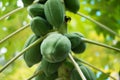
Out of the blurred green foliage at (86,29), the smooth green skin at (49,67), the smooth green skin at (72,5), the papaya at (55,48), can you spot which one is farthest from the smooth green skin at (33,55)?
the blurred green foliage at (86,29)

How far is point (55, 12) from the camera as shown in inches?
87.9

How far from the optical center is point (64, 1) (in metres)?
2.44

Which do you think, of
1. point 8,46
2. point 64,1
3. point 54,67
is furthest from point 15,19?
point 54,67

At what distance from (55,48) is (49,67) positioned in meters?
0.20

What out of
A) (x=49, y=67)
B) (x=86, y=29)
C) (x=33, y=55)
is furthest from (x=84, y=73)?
(x=86, y=29)

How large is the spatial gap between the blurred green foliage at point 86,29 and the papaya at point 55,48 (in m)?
1.17

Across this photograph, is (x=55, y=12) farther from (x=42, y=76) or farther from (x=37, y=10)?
(x=42, y=76)

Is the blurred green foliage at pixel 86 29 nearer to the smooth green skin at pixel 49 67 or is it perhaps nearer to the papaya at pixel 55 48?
the smooth green skin at pixel 49 67

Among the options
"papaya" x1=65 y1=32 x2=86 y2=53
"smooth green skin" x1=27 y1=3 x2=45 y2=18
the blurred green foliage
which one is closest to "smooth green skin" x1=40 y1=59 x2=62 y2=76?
"papaya" x1=65 y1=32 x2=86 y2=53

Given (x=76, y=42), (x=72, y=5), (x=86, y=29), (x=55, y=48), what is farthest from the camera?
(x=86, y=29)

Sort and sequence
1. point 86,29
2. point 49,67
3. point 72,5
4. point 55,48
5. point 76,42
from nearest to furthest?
point 55,48 < point 49,67 < point 76,42 < point 72,5 < point 86,29

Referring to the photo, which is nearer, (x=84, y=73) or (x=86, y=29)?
(x=84, y=73)

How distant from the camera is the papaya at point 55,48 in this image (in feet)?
6.66

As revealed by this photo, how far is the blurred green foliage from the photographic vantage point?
325 cm
